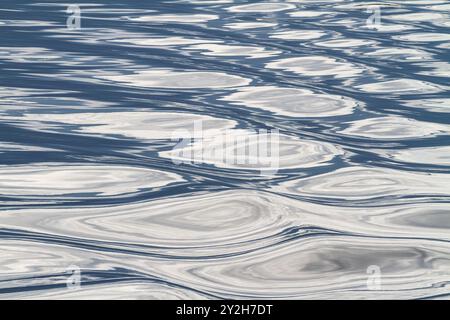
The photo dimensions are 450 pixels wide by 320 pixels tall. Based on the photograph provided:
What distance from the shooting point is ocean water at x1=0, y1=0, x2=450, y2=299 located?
7.41 feet

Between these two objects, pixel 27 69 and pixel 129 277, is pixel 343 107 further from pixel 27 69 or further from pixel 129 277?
pixel 129 277

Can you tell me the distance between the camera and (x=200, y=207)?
2701 millimetres

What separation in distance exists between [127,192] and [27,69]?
59.1 inches

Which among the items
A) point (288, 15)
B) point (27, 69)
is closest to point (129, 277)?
point (27, 69)

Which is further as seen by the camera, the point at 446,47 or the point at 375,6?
the point at 375,6

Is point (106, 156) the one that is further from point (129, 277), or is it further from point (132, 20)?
point (132, 20)

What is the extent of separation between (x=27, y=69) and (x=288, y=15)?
5.99 feet

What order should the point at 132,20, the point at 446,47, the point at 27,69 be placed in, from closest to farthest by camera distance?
the point at 27,69, the point at 446,47, the point at 132,20

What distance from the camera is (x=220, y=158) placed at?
3123 millimetres

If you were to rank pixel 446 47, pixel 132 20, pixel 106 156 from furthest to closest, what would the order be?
pixel 132 20 → pixel 446 47 → pixel 106 156

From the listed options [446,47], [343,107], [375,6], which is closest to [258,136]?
[343,107]

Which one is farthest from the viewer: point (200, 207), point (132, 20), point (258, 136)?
point (132, 20)

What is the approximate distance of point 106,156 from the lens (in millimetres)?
3100

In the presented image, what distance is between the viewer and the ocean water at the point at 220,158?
2.26 metres
